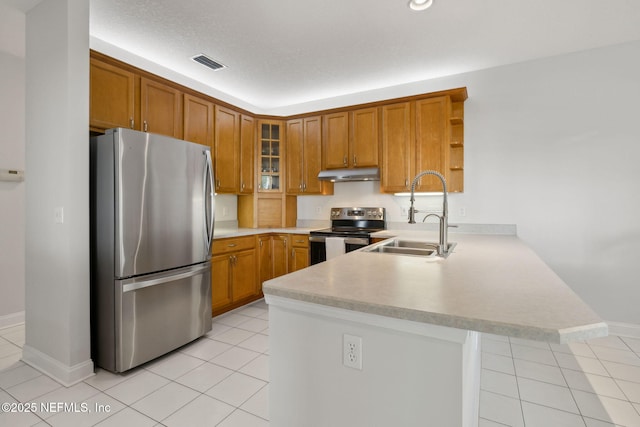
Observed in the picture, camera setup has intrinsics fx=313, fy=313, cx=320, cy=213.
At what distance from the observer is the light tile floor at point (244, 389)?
178 centimetres

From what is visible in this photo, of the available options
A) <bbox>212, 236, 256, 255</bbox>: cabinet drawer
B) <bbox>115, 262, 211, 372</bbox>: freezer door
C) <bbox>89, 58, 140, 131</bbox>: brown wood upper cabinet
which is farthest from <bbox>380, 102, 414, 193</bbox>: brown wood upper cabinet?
<bbox>89, 58, 140, 131</bbox>: brown wood upper cabinet

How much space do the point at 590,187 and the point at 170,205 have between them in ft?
12.6

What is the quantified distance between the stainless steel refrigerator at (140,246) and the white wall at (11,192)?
1.64m

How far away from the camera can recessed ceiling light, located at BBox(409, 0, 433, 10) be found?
2207 millimetres

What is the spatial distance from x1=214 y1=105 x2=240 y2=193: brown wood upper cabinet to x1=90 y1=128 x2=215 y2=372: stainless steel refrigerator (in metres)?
0.84

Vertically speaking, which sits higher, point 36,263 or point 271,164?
point 271,164

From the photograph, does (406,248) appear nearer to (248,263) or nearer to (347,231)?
(347,231)

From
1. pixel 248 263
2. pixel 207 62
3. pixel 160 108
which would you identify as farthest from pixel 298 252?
pixel 207 62

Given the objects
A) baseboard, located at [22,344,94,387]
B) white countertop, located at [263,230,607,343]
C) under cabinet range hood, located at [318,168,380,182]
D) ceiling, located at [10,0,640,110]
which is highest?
ceiling, located at [10,0,640,110]

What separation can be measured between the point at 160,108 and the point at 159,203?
108 cm

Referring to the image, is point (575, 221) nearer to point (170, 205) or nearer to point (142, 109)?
point (170, 205)

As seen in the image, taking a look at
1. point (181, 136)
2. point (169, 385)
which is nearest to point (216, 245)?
point (181, 136)

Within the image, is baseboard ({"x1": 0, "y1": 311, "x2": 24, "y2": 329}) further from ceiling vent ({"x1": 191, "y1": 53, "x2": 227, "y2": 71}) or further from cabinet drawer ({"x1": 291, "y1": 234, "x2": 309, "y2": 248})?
ceiling vent ({"x1": 191, "y1": 53, "x2": 227, "y2": 71})

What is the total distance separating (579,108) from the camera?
3.02 metres
